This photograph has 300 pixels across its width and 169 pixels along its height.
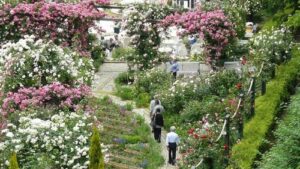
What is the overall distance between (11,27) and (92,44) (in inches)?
210

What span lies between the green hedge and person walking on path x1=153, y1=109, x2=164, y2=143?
261cm

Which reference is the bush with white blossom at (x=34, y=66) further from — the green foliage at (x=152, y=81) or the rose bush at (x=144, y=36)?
the rose bush at (x=144, y=36)

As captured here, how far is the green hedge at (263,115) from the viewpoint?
49.6 feet

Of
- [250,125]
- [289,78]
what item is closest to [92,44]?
[289,78]

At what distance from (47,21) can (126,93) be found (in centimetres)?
359

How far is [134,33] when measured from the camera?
86.0 ft

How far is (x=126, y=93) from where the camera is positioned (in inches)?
924

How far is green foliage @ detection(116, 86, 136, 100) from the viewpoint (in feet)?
76.4

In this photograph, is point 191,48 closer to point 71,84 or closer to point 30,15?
point 30,15

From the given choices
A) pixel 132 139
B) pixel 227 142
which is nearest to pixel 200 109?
pixel 132 139

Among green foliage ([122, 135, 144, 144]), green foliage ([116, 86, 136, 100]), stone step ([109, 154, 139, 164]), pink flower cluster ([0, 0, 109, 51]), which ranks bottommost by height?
stone step ([109, 154, 139, 164])

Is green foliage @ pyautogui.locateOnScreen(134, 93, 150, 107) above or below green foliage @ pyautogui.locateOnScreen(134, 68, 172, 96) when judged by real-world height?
below

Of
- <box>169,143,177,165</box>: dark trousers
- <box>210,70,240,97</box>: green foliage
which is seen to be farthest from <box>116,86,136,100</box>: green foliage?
<box>169,143,177,165</box>: dark trousers

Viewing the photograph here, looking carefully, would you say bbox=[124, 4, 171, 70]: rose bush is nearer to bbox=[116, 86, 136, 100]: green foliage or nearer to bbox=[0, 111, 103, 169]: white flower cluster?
bbox=[116, 86, 136, 100]: green foliage
